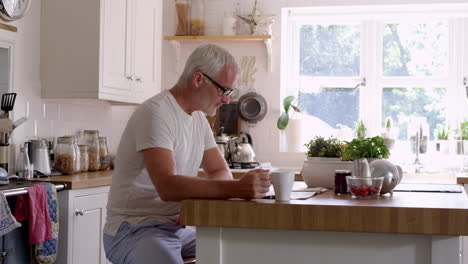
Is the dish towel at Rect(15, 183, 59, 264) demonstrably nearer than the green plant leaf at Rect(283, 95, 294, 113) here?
Yes

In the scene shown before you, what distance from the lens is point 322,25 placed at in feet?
18.8

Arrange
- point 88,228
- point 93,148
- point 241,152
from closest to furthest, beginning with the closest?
point 88,228, point 93,148, point 241,152

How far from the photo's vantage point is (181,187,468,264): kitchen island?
71.2 inches

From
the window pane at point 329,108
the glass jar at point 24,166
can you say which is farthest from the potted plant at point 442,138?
the glass jar at point 24,166

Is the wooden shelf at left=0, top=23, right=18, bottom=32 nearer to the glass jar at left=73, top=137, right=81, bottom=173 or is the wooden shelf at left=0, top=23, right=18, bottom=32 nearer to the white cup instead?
the glass jar at left=73, top=137, right=81, bottom=173

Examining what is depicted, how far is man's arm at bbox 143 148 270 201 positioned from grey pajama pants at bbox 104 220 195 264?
208 mm

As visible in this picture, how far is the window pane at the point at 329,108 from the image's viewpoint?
570cm

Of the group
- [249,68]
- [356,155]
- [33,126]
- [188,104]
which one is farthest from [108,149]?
[356,155]

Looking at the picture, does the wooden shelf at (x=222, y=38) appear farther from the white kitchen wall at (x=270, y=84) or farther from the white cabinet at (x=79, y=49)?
the white cabinet at (x=79, y=49)

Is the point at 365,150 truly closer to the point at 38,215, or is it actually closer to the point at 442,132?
the point at 38,215

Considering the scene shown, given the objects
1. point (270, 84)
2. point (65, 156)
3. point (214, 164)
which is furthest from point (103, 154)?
point (214, 164)

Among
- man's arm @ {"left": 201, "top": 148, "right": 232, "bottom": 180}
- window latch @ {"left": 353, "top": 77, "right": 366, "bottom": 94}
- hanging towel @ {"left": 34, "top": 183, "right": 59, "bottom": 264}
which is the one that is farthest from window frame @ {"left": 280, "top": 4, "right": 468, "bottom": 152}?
man's arm @ {"left": 201, "top": 148, "right": 232, "bottom": 180}

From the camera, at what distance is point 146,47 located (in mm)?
4797

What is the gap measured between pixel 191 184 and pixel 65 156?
6.91ft
